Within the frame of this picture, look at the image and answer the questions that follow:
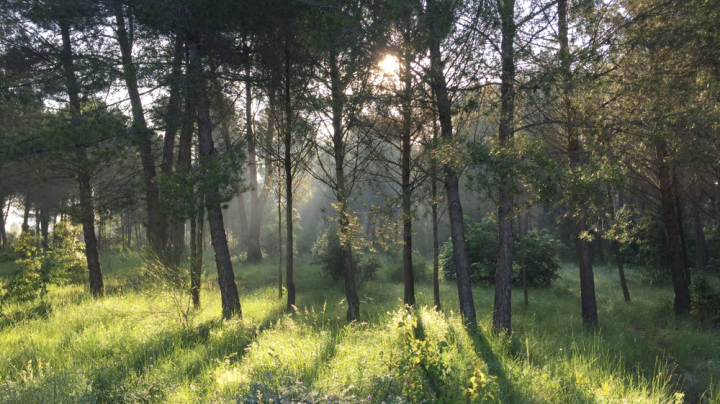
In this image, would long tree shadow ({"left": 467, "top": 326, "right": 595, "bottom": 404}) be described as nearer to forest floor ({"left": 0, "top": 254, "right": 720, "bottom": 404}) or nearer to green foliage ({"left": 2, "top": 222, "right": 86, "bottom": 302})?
forest floor ({"left": 0, "top": 254, "right": 720, "bottom": 404})

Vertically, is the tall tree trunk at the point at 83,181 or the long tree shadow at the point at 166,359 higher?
the tall tree trunk at the point at 83,181

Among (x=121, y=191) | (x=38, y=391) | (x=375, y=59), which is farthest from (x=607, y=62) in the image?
(x=121, y=191)

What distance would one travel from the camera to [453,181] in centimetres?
854

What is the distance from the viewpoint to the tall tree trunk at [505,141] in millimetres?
7332

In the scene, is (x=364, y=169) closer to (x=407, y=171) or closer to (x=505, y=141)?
(x=407, y=171)

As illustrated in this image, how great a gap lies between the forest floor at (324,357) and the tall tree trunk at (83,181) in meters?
0.79

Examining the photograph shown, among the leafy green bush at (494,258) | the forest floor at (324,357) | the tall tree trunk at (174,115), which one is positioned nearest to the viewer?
the forest floor at (324,357)

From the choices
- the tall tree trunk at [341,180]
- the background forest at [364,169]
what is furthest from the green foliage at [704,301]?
the tall tree trunk at [341,180]

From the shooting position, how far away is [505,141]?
24.7 ft

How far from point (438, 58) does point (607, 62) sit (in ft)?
10.1

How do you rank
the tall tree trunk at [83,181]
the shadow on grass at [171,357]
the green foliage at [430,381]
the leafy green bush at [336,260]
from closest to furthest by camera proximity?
the green foliage at [430,381]
the shadow on grass at [171,357]
the tall tree trunk at [83,181]
the leafy green bush at [336,260]

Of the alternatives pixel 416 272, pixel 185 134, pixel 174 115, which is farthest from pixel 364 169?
pixel 416 272

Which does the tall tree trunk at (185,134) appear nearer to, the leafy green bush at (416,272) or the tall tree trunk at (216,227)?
the tall tree trunk at (216,227)

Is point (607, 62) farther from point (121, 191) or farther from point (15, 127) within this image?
point (15, 127)
